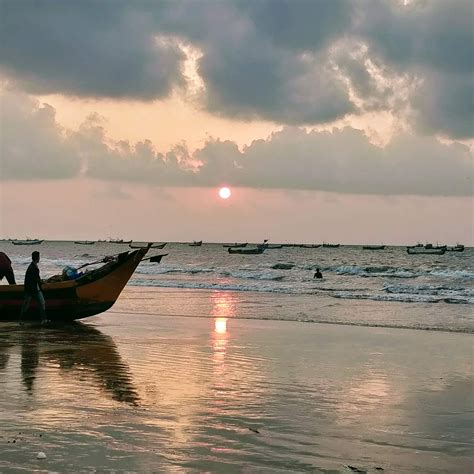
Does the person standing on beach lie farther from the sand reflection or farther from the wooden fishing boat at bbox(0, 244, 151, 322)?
the sand reflection

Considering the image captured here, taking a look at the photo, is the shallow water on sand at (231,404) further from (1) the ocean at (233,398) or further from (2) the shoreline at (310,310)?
(2) the shoreline at (310,310)

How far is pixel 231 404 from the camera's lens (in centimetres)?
795

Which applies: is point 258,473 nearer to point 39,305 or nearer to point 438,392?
point 438,392

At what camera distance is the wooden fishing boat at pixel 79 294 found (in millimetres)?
17062

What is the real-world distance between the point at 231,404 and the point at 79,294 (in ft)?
35.0

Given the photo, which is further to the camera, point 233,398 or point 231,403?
point 233,398

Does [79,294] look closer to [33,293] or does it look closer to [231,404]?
[33,293]

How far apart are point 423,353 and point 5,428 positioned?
29.6 ft

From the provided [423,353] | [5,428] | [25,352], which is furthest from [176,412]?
[423,353]

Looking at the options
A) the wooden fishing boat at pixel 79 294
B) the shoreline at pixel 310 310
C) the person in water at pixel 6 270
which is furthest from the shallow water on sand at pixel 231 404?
the shoreline at pixel 310 310

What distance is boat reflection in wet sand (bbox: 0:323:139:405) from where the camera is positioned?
907 centimetres

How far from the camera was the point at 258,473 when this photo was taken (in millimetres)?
5484

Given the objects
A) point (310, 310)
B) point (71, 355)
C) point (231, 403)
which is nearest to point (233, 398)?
point (231, 403)

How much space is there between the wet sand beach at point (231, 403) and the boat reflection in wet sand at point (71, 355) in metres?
0.03
